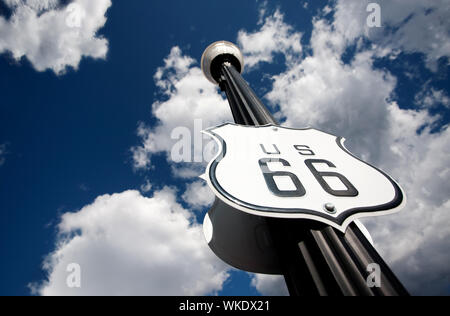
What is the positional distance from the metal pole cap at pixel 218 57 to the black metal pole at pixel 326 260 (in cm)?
946

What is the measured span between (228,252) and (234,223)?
312mm

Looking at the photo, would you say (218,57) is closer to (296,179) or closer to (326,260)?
(296,179)

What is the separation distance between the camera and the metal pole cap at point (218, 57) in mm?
10266

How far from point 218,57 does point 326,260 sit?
10.2 metres

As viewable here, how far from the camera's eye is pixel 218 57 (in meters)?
10.3

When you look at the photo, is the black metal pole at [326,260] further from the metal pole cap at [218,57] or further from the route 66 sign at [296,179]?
the metal pole cap at [218,57]

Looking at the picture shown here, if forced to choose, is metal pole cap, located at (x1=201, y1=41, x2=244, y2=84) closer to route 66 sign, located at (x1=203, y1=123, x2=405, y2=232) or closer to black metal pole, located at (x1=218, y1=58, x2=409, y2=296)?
route 66 sign, located at (x1=203, y1=123, x2=405, y2=232)

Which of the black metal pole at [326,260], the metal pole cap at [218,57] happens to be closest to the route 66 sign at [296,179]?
the black metal pole at [326,260]

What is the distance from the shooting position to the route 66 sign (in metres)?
1.69

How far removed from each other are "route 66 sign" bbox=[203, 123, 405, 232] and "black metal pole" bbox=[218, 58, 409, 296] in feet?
0.93

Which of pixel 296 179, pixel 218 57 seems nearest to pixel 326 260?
pixel 296 179

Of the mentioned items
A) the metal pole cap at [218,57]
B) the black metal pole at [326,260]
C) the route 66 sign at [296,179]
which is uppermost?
the metal pole cap at [218,57]
